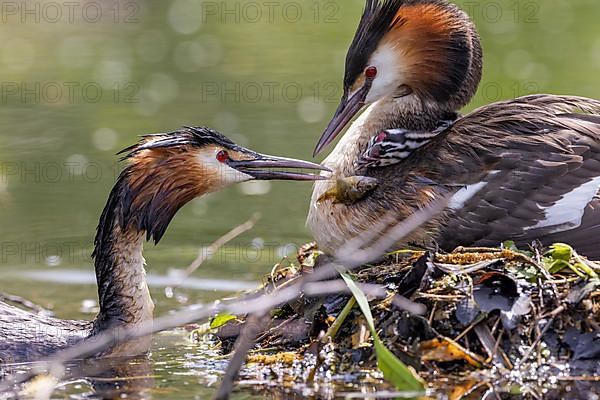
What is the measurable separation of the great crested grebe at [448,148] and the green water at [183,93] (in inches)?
58.9

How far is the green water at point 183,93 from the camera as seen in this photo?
9.16m

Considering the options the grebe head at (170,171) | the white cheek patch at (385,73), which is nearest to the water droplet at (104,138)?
the white cheek patch at (385,73)

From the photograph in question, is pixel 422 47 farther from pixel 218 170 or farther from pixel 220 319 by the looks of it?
pixel 220 319

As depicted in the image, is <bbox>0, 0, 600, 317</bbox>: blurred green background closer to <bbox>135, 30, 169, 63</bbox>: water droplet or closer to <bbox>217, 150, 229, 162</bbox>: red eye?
<bbox>135, 30, 169, 63</bbox>: water droplet

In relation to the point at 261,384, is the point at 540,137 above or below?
above

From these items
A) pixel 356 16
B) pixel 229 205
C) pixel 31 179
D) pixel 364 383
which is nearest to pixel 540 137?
pixel 364 383

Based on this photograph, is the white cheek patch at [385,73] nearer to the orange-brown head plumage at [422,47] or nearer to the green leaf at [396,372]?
the orange-brown head plumage at [422,47]

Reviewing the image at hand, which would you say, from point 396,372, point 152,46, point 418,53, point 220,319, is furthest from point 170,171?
point 152,46

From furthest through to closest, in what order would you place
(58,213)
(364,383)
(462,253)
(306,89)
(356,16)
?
1. (356,16)
2. (306,89)
3. (58,213)
4. (462,253)
5. (364,383)

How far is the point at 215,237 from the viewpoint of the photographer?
9359 mm

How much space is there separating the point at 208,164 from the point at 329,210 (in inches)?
32.5

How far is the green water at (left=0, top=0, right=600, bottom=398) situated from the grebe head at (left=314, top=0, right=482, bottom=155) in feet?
5.68

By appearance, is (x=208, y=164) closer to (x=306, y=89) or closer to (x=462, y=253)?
(x=462, y=253)

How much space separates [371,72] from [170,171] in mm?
1543
